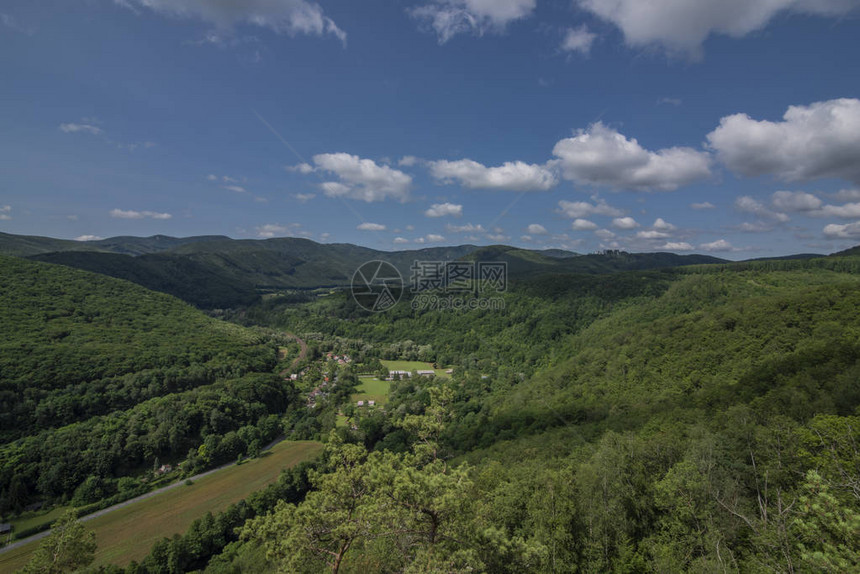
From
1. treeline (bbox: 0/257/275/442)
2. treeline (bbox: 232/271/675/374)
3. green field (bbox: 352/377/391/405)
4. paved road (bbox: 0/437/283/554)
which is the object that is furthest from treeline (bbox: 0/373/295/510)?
treeline (bbox: 232/271/675/374)

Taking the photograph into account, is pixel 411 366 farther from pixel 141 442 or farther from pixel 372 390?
pixel 141 442

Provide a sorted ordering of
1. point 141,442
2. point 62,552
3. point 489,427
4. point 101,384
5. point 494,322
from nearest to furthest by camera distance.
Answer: point 62,552, point 141,442, point 489,427, point 101,384, point 494,322

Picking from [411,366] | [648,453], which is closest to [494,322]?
[411,366]

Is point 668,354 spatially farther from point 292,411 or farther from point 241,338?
point 241,338

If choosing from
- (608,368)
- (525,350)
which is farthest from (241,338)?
(608,368)

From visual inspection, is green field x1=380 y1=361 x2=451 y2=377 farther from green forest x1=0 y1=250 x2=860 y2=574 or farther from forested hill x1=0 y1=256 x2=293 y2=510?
forested hill x1=0 y1=256 x2=293 y2=510

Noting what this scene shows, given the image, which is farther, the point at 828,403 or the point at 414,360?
the point at 414,360
